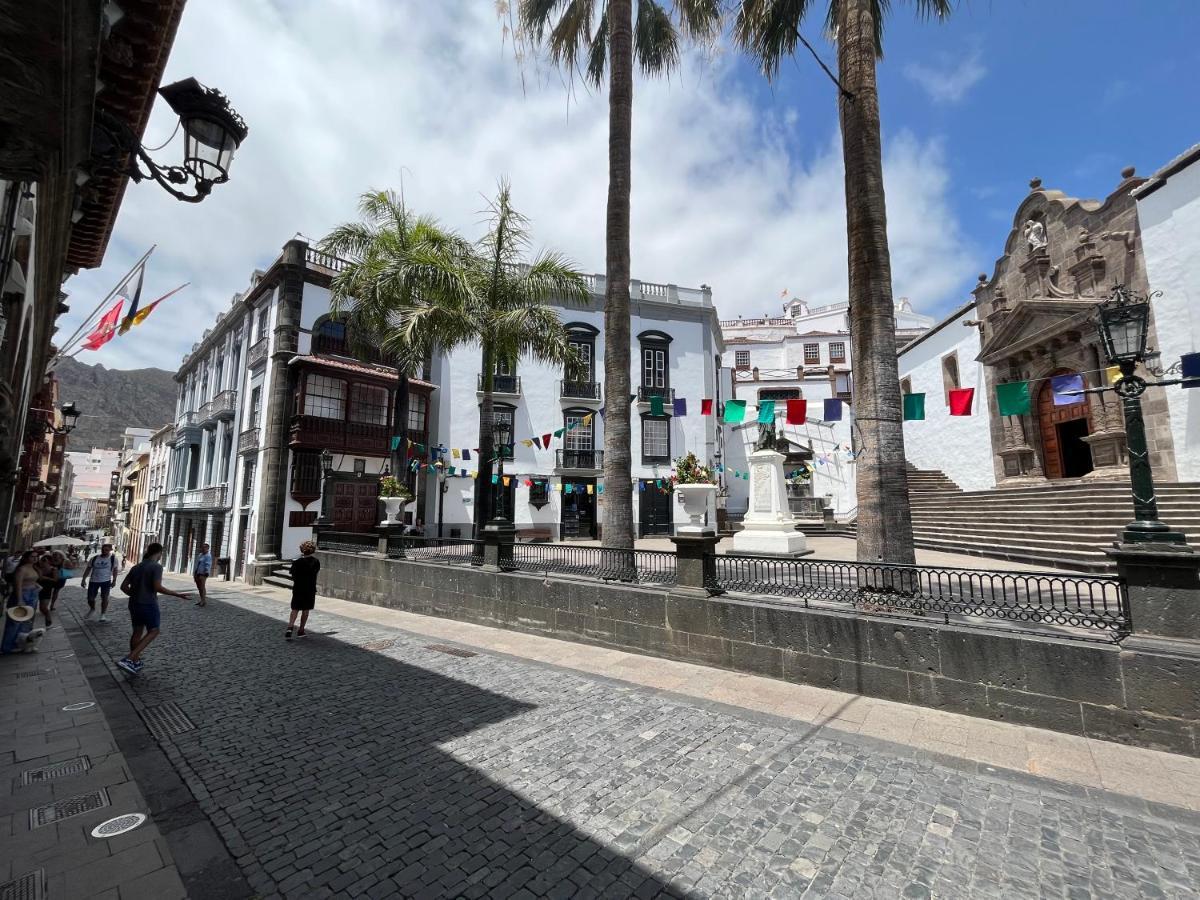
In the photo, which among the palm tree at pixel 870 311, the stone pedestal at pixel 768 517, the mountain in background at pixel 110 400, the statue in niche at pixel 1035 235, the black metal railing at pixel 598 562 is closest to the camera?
the palm tree at pixel 870 311

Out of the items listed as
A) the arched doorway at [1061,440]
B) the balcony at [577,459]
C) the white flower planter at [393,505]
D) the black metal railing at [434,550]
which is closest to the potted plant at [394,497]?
the white flower planter at [393,505]

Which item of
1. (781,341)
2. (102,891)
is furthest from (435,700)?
(781,341)

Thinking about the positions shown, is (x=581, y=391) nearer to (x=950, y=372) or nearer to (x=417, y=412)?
(x=417, y=412)

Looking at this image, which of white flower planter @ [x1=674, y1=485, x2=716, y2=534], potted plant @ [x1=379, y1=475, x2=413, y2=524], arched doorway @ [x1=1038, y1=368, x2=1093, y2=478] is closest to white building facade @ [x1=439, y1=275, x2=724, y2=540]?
potted plant @ [x1=379, y1=475, x2=413, y2=524]

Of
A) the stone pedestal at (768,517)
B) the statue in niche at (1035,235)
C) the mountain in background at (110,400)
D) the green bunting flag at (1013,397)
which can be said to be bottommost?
the stone pedestal at (768,517)

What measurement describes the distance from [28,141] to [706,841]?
216 inches

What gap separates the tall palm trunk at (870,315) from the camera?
6.82 meters

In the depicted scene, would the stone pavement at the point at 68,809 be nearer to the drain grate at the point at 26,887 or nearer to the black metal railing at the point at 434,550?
the drain grate at the point at 26,887

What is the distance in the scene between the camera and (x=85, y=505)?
9900cm

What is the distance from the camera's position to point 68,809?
12.2 ft

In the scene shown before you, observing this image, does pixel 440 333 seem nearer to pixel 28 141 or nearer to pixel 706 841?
pixel 28 141

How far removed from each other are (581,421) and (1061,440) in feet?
57.0

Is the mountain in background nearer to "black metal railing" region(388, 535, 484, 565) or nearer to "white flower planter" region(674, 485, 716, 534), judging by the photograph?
"black metal railing" region(388, 535, 484, 565)

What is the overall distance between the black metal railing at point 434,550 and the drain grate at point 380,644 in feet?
8.31
